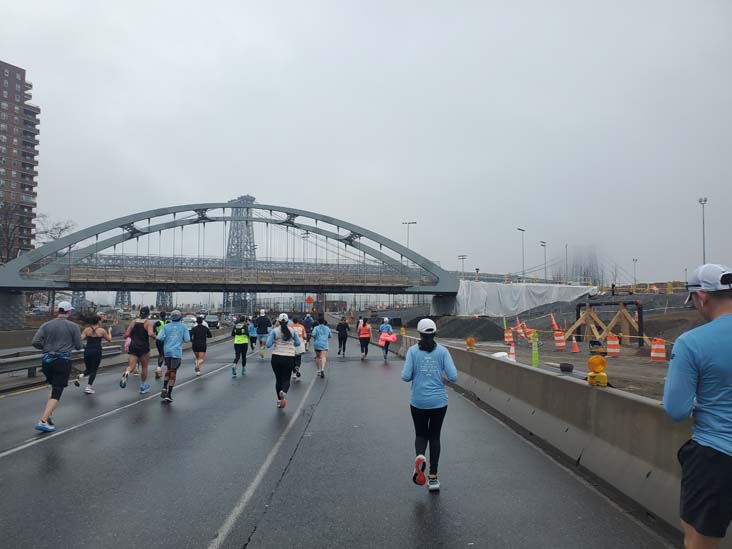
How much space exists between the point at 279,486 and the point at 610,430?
11.4ft

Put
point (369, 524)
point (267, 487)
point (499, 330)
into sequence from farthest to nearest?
point (499, 330)
point (267, 487)
point (369, 524)

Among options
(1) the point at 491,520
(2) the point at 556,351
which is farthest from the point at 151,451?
(2) the point at 556,351

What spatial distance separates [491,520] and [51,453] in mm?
5631

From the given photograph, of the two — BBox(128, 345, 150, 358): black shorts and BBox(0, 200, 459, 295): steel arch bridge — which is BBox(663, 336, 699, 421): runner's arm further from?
BBox(0, 200, 459, 295): steel arch bridge

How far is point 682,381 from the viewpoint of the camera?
9.85 ft

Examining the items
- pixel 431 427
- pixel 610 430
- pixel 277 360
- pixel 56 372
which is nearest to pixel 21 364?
pixel 56 372

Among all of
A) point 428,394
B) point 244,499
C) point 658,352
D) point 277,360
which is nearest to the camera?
point 244,499

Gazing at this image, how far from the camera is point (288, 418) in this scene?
1000 cm

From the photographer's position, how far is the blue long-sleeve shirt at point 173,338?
11859 mm

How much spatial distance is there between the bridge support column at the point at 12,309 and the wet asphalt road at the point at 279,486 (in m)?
54.2

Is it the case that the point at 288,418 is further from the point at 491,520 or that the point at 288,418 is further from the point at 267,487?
the point at 491,520

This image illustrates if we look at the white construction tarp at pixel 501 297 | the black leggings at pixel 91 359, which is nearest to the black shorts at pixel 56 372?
the black leggings at pixel 91 359

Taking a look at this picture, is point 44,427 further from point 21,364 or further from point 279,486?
point 21,364

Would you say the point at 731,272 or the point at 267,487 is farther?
the point at 267,487
